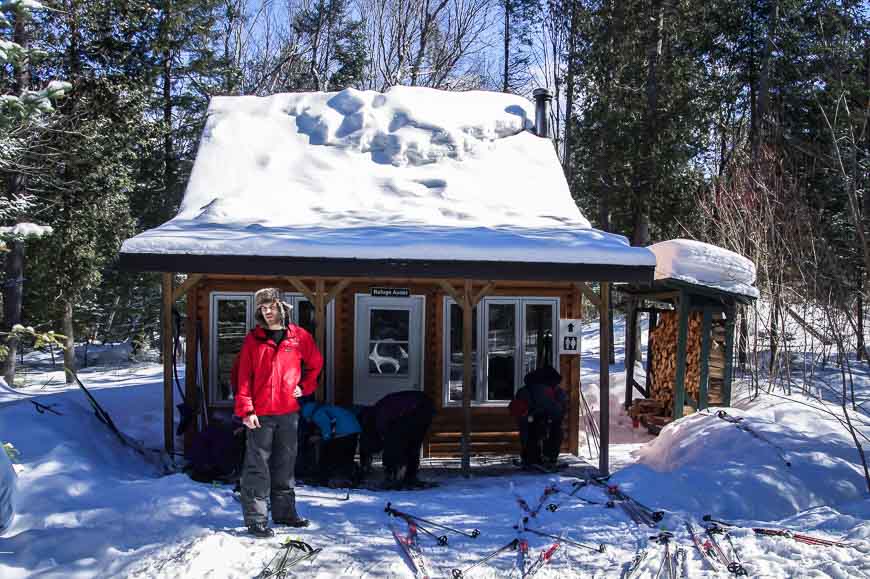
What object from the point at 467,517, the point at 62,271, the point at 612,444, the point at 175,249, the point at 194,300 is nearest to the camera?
the point at 467,517

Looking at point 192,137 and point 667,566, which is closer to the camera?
point 667,566

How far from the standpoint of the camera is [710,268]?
34.9ft

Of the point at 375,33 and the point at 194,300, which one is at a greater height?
the point at 375,33

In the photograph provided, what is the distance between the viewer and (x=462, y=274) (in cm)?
762

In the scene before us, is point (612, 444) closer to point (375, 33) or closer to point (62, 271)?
point (62, 271)

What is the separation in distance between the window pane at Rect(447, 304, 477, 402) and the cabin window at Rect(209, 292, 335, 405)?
1580 millimetres

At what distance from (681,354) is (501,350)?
9.51 ft

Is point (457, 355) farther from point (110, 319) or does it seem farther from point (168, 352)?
point (110, 319)

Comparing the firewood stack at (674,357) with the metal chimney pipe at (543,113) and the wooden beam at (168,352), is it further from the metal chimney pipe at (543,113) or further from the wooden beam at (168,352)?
the wooden beam at (168,352)

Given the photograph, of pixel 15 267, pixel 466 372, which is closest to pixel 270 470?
pixel 466 372

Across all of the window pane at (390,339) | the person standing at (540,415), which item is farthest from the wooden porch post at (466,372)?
the window pane at (390,339)

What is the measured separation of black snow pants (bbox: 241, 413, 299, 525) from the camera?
17.5 ft

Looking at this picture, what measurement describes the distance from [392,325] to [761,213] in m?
8.91

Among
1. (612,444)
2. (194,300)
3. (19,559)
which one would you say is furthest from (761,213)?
(19,559)
